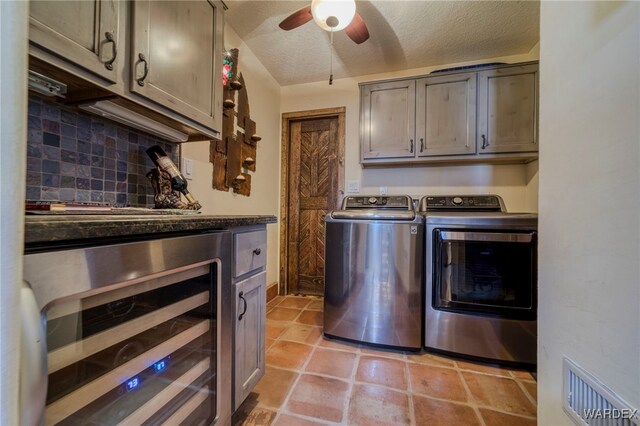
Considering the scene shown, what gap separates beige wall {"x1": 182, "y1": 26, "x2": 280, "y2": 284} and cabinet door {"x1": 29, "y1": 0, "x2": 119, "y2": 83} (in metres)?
0.74

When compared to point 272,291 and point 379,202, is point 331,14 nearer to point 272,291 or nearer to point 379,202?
point 379,202

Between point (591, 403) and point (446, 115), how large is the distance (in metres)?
2.08

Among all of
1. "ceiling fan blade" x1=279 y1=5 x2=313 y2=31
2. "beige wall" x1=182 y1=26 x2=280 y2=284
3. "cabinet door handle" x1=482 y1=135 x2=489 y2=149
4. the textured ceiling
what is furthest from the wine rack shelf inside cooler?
"cabinet door handle" x1=482 y1=135 x2=489 y2=149

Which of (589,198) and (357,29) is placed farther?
(357,29)

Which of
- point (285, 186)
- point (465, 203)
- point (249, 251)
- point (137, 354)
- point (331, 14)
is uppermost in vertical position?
point (331, 14)

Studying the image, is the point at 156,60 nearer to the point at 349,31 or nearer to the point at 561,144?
the point at 349,31

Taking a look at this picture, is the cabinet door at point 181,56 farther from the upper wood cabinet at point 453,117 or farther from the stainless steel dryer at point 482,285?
the stainless steel dryer at point 482,285

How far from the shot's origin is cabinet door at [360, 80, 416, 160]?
2.25m

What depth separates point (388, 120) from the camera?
230 cm

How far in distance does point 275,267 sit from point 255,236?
1777mm

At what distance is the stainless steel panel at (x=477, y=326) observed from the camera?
5.07ft

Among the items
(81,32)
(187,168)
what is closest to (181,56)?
(81,32)

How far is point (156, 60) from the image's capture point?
0.98m

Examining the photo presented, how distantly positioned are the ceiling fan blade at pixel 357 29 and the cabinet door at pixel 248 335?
5.58ft
